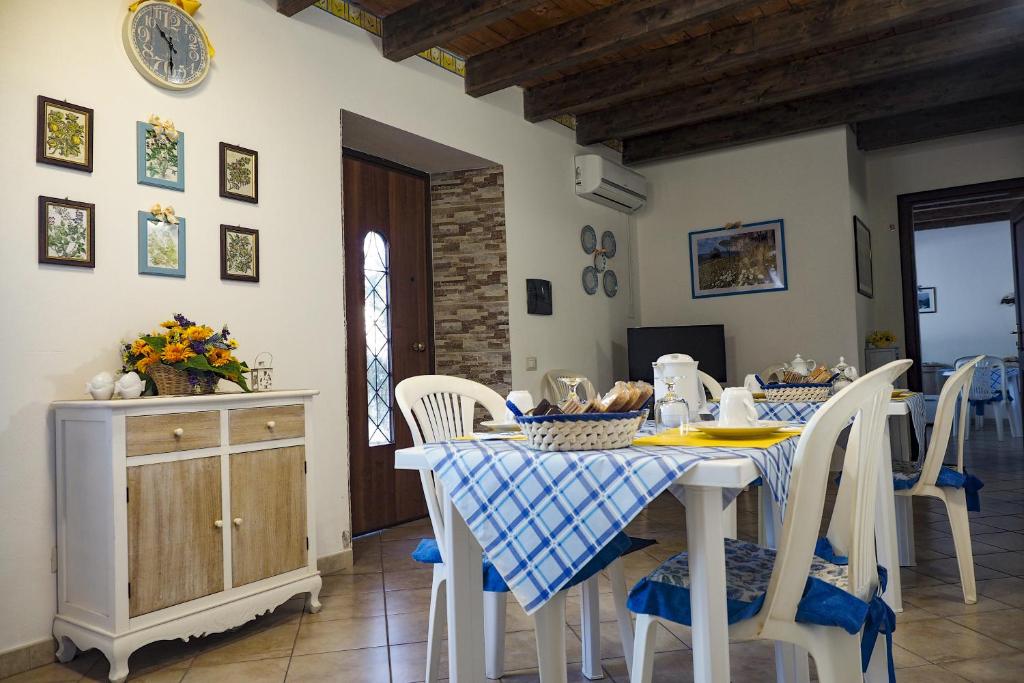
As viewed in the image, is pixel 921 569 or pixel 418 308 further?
pixel 418 308

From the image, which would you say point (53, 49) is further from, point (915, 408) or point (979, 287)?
point (979, 287)

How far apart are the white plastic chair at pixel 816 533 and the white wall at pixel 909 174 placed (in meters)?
5.92

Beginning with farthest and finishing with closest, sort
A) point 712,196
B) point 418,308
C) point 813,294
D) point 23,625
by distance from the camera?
point 712,196 → point 813,294 → point 418,308 → point 23,625

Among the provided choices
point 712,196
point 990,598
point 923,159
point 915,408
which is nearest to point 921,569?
point 990,598

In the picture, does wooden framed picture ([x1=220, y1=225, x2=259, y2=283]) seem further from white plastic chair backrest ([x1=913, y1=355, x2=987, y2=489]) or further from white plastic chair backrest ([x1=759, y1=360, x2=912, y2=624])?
white plastic chair backrest ([x1=913, y1=355, x2=987, y2=489])

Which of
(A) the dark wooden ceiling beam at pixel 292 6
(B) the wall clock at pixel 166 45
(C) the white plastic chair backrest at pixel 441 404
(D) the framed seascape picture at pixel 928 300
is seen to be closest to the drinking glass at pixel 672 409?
(C) the white plastic chair backrest at pixel 441 404

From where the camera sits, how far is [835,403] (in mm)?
1301

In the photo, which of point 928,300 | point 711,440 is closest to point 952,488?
point 711,440

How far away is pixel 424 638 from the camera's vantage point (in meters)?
2.62

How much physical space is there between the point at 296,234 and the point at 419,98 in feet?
4.36

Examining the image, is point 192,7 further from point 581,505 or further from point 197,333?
point 581,505

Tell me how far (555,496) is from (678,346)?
477 cm

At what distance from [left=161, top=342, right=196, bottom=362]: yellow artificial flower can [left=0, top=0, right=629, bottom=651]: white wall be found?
0.89 ft

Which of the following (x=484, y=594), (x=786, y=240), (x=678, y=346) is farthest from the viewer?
(x=786, y=240)
